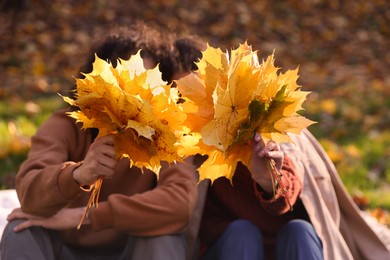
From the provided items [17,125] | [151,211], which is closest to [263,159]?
[151,211]

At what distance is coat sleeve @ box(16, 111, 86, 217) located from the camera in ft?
8.44

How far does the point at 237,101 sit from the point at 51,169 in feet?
2.95

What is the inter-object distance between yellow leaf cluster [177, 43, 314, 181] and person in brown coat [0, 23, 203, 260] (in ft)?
1.36

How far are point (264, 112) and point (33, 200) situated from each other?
1.02 m

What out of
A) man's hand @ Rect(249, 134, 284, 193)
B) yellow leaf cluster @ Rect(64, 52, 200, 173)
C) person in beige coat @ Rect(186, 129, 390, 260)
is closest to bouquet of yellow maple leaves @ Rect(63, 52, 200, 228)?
yellow leaf cluster @ Rect(64, 52, 200, 173)

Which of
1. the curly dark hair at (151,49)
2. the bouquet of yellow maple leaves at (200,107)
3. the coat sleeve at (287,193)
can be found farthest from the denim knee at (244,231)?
the curly dark hair at (151,49)

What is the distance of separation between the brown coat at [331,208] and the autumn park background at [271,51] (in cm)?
149

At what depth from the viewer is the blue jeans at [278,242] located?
8.63ft

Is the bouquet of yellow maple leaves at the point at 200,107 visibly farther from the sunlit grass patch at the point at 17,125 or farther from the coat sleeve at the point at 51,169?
the sunlit grass patch at the point at 17,125

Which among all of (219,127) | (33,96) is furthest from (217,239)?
(33,96)

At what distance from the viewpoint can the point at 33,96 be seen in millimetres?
5590

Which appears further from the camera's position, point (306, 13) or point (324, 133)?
point (306, 13)

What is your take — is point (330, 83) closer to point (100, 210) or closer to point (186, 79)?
point (100, 210)

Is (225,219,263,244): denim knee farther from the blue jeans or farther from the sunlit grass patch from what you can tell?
the sunlit grass patch
